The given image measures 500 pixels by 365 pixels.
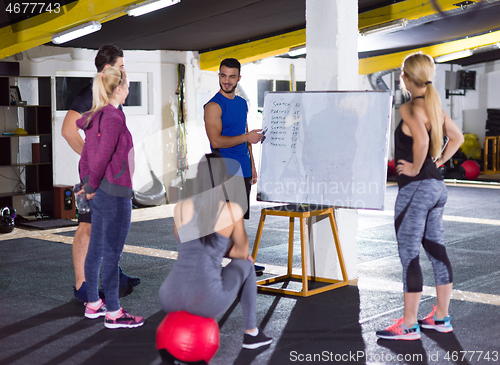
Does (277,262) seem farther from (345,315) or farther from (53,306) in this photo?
(53,306)

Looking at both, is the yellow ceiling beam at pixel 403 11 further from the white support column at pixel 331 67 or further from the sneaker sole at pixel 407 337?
the sneaker sole at pixel 407 337

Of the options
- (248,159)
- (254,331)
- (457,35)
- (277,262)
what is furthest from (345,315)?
(457,35)

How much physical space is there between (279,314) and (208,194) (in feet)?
3.99

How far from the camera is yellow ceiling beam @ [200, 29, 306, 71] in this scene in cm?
795

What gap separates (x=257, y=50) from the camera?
845cm

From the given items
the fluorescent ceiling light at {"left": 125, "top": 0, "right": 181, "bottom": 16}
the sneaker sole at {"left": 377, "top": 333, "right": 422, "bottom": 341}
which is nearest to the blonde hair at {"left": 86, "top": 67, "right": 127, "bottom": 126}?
the sneaker sole at {"left": 377, "top": 333, "right": 422, "bottom": 341}

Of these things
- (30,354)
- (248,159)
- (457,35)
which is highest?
(457,35)

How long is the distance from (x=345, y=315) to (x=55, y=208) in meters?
5.13

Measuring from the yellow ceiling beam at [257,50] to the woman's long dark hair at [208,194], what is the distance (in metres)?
5.57

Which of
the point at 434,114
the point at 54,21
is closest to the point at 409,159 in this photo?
the point at 434,114

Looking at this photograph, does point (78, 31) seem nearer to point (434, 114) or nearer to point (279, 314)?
point (279, 314)

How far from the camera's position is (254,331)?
114 inches

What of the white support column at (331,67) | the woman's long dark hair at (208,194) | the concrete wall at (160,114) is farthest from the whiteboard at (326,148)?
the concrete wall at (160,114)

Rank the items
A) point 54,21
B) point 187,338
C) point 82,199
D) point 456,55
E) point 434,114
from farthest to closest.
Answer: point 456,55 < point 54,21 < point 82,199 < point 434,114 < point 187,338
